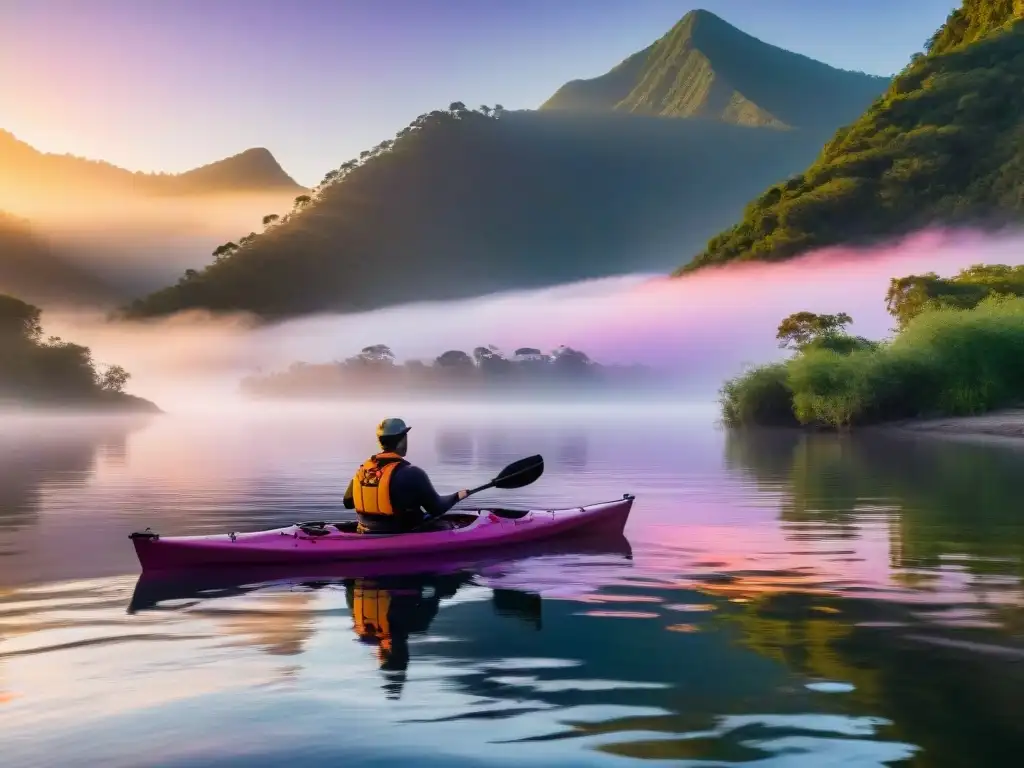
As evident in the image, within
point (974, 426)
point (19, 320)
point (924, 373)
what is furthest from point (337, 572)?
point (19, 320)

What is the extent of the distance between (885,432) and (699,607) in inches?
1908

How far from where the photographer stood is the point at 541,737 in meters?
6.44

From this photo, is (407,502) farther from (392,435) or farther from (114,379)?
(114,379)

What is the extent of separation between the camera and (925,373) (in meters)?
55.9

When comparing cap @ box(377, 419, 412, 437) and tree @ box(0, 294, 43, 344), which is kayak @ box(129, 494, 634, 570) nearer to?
cap @ box(377, 419, 412, 437)

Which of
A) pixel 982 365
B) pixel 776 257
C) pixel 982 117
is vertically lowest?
pixel 982 365

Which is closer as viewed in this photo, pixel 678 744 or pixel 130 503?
pixel 678 744

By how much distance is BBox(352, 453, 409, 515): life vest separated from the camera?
13078 mm

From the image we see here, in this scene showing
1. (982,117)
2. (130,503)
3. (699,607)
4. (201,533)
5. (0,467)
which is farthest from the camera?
(982,117)

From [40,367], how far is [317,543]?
16916 centimetres

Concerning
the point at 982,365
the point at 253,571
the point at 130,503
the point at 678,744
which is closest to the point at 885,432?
the point at 982,365

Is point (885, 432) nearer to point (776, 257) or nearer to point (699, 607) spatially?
point (699, 607)

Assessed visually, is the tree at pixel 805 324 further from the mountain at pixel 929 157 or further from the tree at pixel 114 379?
the tree at pixel 114 379

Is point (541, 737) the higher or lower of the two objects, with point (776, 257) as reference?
lower
